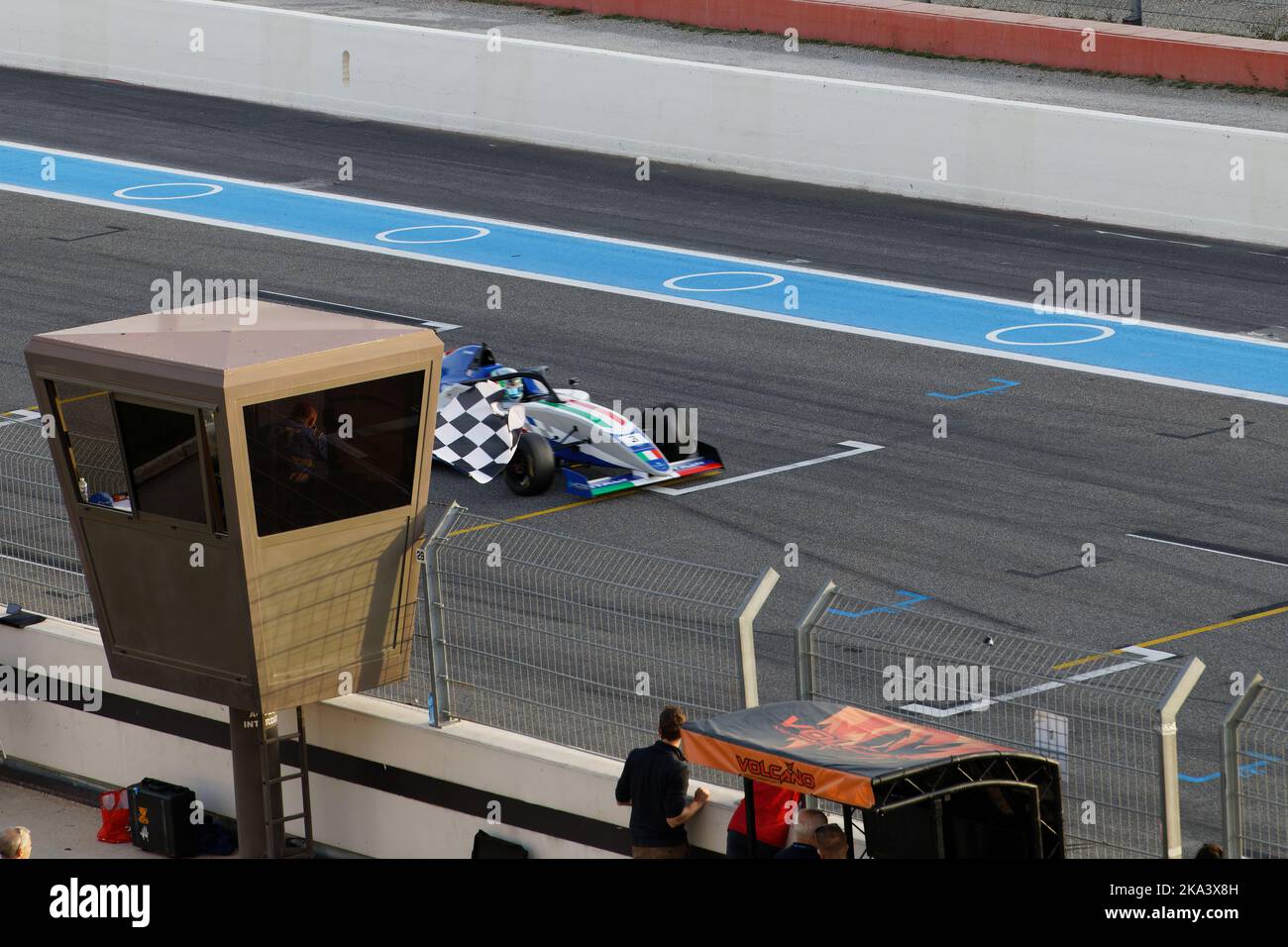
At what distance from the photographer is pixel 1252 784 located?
27.2 feet

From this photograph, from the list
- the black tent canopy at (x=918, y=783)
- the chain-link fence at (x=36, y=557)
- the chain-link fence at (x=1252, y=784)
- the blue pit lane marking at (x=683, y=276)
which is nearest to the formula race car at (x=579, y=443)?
the chain-link fence at (x=36, y=557)

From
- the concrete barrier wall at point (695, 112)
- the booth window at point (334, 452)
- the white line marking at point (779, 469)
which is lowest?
the white line marking at point (779, 469)

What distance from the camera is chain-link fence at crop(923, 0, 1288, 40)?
28281 mm

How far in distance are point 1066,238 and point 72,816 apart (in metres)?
15.9

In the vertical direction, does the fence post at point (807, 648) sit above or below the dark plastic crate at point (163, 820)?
above

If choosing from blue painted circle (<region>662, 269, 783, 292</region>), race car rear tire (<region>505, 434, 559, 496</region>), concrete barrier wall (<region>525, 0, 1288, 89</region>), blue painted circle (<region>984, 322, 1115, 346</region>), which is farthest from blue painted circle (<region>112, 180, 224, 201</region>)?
race car rear tire (<region>505, 434, 559, 496</region>)

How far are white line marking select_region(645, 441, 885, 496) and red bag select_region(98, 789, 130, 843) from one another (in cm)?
627

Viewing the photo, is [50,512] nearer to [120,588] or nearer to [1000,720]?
[120,588]

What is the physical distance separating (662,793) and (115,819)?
153 inches

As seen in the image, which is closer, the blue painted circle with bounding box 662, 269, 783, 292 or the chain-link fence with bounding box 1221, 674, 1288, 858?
the chain-link fence with bounding box 1221, 674, 1288, 858

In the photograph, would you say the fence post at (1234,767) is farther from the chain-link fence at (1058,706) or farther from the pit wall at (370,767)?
the pit wall at (370,767)

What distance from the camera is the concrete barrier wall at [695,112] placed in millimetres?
24261

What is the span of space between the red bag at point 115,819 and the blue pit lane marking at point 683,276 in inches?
459

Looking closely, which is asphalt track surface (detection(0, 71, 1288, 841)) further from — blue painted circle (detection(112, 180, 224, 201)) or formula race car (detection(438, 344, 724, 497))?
blue painted circle (detection(112, 180, 224, 201))
